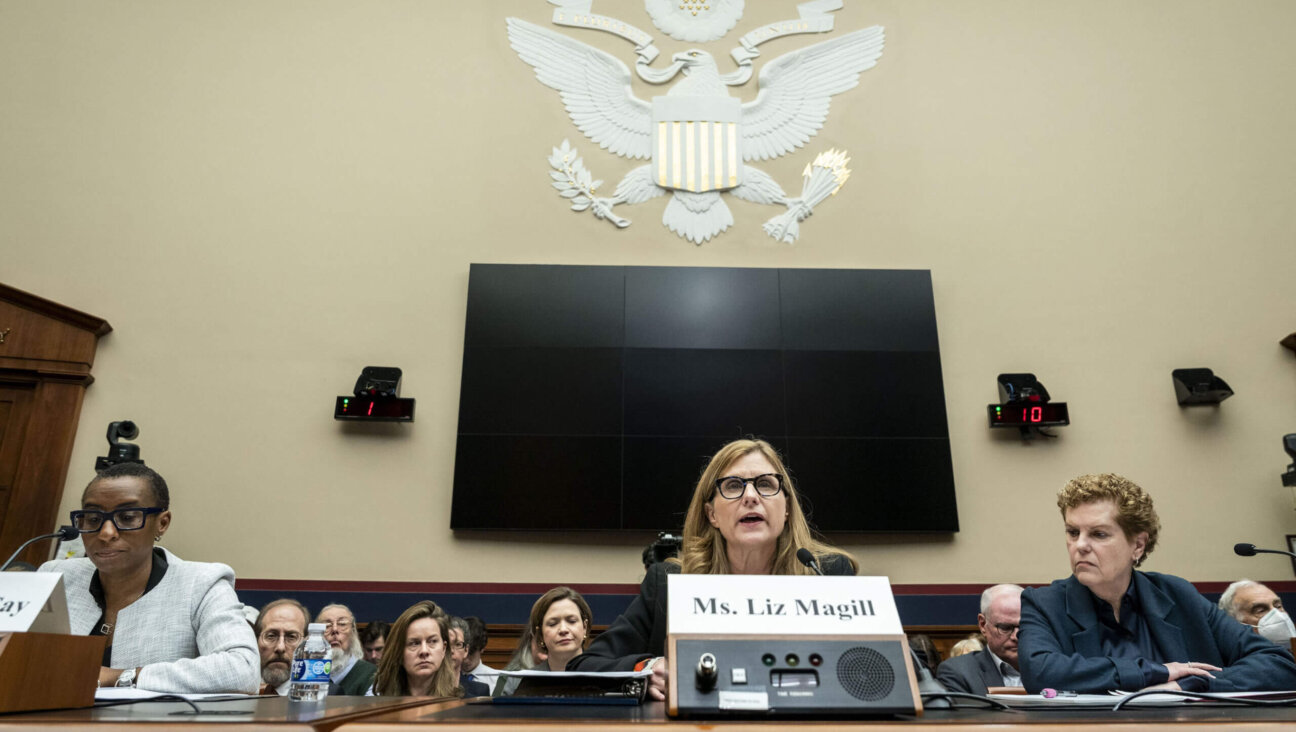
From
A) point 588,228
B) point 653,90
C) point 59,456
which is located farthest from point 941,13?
point 59,456

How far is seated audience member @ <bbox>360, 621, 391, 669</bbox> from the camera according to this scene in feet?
13.0

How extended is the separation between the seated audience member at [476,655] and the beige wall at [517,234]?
444mm

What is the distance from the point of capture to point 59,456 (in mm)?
4430

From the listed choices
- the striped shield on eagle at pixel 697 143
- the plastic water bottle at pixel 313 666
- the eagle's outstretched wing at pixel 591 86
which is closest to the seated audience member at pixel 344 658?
the plastic water bottle at pixel 313 666

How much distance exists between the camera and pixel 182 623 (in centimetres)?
188

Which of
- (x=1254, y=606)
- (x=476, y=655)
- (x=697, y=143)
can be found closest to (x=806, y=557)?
(x=476, y=655)

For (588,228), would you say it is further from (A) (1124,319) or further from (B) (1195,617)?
(B) (1195,617)

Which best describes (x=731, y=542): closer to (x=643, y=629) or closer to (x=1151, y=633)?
(x=643, y=629)

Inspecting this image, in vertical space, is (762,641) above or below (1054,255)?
below

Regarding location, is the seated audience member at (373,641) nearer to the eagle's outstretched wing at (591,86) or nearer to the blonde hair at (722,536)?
the blonde hair at (722,536)

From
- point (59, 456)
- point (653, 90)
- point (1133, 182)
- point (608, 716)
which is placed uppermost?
point (653, 90)

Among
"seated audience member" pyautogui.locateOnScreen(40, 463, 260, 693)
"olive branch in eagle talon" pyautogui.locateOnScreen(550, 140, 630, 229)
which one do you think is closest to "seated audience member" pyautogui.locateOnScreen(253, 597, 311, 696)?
"seated audience member" pyautogui.locateOnScreen(40, 463, 260, 693)

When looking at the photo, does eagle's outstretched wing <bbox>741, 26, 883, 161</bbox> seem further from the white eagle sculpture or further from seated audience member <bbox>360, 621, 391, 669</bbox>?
seated audience member <bbox>360, 621, 391, 669</bbox>

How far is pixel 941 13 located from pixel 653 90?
1.98m
